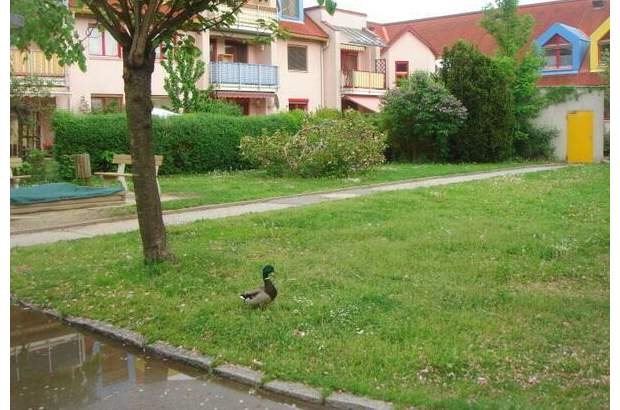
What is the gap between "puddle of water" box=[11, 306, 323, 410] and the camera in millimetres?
4906

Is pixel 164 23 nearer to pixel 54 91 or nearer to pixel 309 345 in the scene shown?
pixel 309 345

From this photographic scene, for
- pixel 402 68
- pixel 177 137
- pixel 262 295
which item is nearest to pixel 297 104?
pixel 402 68

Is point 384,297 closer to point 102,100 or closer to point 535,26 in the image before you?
point 102,100

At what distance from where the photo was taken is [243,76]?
110 feet

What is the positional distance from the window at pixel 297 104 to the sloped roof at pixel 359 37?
436 centimetres

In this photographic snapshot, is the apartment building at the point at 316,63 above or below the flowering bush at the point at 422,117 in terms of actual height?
above

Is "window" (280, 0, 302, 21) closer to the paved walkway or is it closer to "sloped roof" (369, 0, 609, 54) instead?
"sloped roof" (369, 0, 609, 54)

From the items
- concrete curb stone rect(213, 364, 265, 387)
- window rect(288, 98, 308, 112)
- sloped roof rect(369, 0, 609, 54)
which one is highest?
sloped roof rect(369, 0, 609, 54)

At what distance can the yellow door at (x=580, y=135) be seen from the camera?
28.5 m

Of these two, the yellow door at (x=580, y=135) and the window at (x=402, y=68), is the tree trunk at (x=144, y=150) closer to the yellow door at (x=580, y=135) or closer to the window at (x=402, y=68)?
the yellow door at (x=580, y=135)

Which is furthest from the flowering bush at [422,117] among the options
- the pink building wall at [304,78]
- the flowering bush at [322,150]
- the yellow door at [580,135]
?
Answer: the pink building wall at [304,78]

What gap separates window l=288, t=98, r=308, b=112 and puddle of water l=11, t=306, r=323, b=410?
3104 cm

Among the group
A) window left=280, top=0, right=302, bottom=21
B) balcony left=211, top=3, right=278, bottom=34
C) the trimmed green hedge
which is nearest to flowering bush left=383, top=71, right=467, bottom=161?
the trimmed green hedge

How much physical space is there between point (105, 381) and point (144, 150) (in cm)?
343
